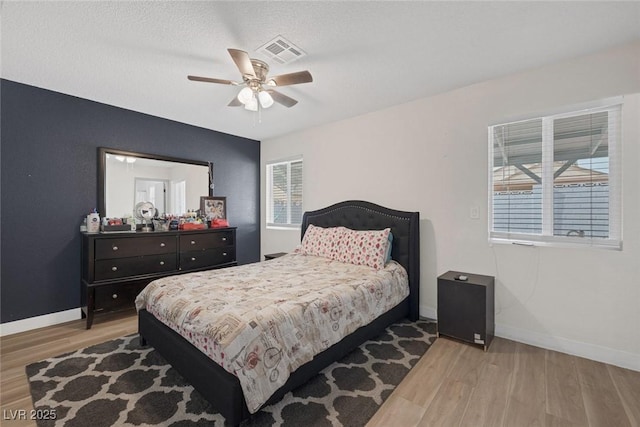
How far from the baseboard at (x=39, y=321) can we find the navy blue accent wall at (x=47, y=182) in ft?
0.16

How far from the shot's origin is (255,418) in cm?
162

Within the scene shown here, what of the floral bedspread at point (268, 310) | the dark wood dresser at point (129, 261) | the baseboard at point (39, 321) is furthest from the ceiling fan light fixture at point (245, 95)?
the baseboard at point (39, 321)

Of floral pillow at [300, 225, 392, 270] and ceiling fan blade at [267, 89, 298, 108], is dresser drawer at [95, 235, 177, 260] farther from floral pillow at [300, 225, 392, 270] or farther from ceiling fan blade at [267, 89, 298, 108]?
ceiling fan blade at [267, 89, 298, 108]

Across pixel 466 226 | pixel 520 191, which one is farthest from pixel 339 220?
pixel 520 191

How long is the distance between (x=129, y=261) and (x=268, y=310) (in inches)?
91.3

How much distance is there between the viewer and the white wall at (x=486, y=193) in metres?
2.12

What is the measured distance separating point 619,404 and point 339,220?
9.25 feet

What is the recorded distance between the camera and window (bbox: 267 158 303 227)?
4.58 m

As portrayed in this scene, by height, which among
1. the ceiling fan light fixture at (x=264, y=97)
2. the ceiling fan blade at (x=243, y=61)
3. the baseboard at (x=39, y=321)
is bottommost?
the baseboard at (x=39, y=321)

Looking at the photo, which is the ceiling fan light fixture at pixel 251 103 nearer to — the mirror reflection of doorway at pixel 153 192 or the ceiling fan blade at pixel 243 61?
the ceiling fan blade at pixel 243 61

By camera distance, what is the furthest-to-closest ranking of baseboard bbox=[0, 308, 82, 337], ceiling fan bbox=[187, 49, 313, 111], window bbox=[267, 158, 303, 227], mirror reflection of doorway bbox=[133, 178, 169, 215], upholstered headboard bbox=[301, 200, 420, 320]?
window bbox=[267, 158, 303, 227], mirror reflection of doorway bbox=[133, 178, 169, 215], upholstered headboard bbox=[301, 200, 420, 320], baseboard bbox=[0, 308, 82, 337], ceiling fan bbox=[187, 49, 313, 111]

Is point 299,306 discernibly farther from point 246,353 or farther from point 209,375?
point 209,375

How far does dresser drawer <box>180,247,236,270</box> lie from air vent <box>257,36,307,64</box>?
2660 millimetres

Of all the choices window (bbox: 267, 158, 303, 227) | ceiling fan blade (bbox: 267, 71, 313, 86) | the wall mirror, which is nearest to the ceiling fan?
ceiling fan blade (bbox: 267, 71, 313, 86)
